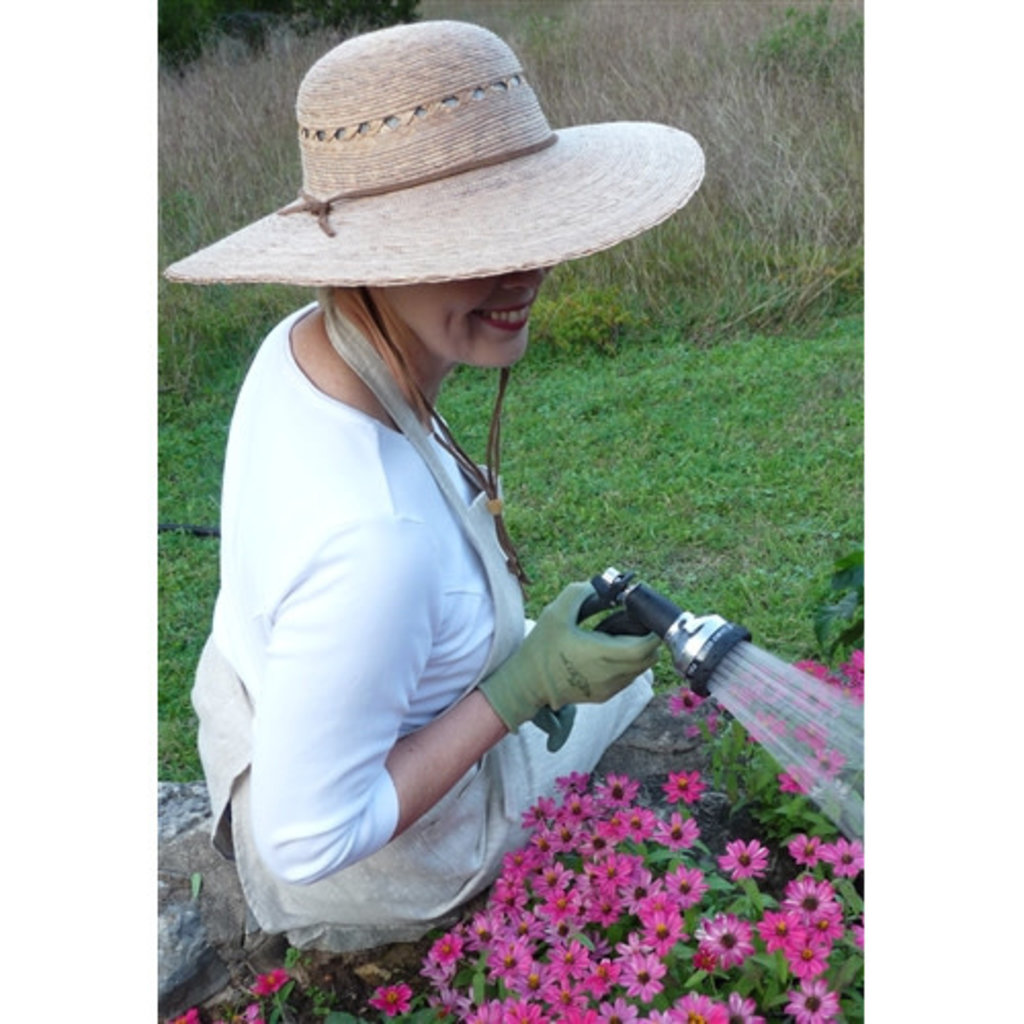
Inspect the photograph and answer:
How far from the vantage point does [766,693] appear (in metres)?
1.46

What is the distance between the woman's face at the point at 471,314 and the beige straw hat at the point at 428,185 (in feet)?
0.34

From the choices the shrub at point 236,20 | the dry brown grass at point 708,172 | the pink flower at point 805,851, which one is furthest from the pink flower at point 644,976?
the shrub at point 236,20

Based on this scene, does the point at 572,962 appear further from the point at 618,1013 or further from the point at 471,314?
the point at 471,314

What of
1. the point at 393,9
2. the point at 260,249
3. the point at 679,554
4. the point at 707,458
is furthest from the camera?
the point at 393,9

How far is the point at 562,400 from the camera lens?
455cm

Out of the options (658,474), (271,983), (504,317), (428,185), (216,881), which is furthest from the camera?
Answer: (658,474)

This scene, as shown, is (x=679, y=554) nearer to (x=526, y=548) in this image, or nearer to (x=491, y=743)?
(x=526, y=548)

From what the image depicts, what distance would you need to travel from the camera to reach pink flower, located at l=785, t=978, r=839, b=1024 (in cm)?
134

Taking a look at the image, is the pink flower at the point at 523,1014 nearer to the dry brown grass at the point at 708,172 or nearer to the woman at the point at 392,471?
the woman at the point at 392,471

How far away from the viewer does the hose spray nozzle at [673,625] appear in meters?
1.44

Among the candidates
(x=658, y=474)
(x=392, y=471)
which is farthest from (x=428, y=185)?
(x=658, y=474)

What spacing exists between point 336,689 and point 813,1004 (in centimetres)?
60
